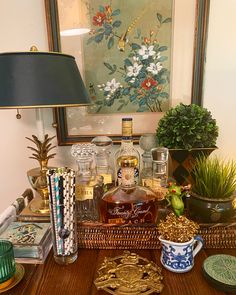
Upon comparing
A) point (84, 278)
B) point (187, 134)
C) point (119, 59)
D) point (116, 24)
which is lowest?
point (84, 278)

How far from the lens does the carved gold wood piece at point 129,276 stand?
1.76 feet

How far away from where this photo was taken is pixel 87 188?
746mm

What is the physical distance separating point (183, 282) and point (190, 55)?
828 mm

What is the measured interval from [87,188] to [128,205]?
0.14 metres

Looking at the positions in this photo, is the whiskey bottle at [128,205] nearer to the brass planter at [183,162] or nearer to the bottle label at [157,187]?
the bottle label at [157,187]

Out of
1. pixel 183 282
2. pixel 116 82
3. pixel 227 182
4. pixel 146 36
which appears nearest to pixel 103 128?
pixel 116 82

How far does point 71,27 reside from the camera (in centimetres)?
98

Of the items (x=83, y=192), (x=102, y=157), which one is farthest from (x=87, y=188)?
(x=102, y=157)

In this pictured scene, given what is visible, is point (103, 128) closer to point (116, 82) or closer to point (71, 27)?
point (116, 82)

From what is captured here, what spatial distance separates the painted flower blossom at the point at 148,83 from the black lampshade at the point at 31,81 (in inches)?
16.4

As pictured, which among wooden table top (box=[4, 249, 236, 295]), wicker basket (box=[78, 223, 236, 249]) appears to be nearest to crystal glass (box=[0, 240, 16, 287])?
wooden table top (box=[4, 249, 236, 295])

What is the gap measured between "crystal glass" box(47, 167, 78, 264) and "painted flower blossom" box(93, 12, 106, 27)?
652 millimetres

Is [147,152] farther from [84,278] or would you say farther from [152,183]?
[84,278]

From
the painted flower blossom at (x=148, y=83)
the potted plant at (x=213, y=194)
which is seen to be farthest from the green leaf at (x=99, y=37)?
the potted plant at (x=213, y=194)
